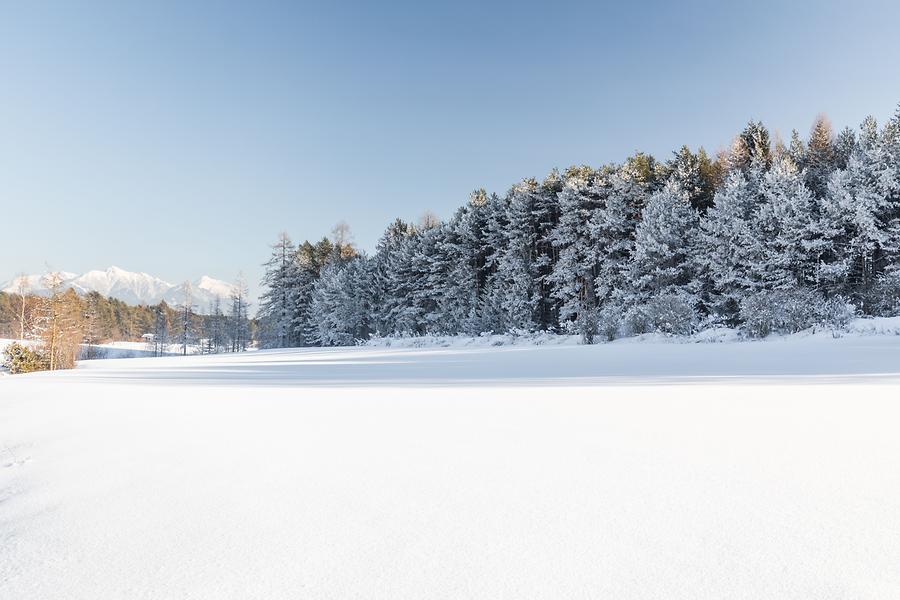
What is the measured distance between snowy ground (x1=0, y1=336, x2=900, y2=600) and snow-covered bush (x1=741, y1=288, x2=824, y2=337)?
34.7 ft

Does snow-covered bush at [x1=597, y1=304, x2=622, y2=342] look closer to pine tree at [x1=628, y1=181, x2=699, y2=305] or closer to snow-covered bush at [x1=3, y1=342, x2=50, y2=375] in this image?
pine tree at [x1=628, y1=181, x2=699, y2=305]

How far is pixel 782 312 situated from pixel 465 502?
13984 millimetres

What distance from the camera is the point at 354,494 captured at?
5.68 feet

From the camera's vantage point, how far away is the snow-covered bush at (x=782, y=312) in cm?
1223

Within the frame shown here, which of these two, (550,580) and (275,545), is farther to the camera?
(275,545)

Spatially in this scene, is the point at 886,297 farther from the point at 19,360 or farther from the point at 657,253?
the point at 19,360

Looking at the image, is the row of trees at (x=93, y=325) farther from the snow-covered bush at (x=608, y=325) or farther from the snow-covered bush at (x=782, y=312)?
the snow-covered bush at (x=782, y=312)

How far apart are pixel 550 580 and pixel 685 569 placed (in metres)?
0.34

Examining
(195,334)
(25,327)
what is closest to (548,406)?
(25,327)

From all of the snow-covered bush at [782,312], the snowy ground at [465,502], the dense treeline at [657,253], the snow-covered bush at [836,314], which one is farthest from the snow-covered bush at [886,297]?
the snowy ground at [465,502]

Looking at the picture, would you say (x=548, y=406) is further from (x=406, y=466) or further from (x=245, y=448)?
(x=245, y=448)

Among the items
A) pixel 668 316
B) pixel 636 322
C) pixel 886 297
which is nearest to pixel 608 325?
pixel 636 322

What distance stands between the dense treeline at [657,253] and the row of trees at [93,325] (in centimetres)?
1490

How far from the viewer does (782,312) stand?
12.4 m
